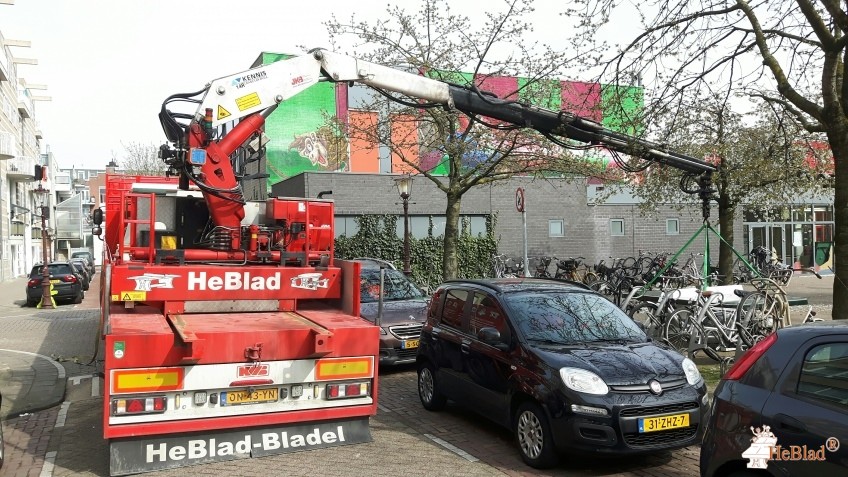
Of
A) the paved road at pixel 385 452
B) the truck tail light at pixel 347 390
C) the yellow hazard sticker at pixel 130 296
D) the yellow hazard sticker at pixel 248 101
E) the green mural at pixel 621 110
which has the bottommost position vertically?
the paved road at pixel 385 452

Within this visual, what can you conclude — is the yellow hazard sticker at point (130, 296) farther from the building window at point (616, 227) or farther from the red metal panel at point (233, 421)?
the building window at point (616, 227)

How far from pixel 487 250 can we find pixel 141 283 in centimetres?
1953

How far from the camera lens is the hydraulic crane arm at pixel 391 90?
7395 mm

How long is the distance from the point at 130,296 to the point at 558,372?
395 cm

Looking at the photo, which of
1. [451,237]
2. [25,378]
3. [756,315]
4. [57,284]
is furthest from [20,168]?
[756,315]

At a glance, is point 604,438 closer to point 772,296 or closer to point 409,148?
point 772,296

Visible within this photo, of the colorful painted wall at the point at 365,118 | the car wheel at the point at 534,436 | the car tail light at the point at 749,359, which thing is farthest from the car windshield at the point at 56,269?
the car tail light at the point at 749,359

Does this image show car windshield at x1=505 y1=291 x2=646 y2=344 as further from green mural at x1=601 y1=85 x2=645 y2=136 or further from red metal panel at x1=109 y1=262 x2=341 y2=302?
green mural at x1=601 y1=85 x2=645 y2=136

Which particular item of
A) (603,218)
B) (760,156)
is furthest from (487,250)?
(760,156)

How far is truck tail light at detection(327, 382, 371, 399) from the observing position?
6.23 metres

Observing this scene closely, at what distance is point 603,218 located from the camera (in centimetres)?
2838

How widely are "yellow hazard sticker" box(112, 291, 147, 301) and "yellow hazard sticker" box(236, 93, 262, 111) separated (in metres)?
2.33

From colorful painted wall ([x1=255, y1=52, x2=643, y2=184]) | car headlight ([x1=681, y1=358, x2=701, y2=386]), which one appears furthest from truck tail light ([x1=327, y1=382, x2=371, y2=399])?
colorful painted wall ([x1=255, y1=52, x2=643, y2=184])

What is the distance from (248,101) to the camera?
24.6 ft
